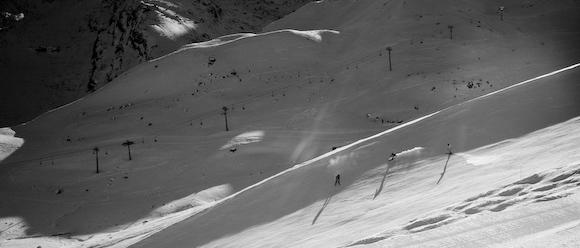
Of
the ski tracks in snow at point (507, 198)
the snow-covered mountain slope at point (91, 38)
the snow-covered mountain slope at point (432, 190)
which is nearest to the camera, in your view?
the snow-covered mountain slope at point (432, 190)

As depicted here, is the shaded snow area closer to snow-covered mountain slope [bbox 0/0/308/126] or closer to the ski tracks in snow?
the ski tracks in snow

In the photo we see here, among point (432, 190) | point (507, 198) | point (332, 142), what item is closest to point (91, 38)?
point (332, 142)

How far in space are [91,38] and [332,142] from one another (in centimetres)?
7502

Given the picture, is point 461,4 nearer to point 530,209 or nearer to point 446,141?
point 446,141

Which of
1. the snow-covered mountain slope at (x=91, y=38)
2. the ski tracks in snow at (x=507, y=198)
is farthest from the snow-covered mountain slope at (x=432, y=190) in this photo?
the snow-covered mountain slope at (x=91, y=38)

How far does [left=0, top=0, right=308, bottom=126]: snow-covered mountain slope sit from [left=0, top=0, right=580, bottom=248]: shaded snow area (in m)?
24.0

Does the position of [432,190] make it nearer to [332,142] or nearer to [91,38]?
[332,142]

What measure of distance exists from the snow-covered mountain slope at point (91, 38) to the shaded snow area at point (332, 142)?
24.0 metres

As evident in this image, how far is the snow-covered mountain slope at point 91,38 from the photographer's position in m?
85.0

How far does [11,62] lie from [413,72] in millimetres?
80088

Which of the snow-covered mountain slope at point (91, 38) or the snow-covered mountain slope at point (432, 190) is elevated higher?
the snow-covered mountain slope at point (91, 38)

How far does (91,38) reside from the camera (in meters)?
96.8

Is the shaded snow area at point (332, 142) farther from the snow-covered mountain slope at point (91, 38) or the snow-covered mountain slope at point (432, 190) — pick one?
the snow-covered mountain slope at point (91, 38)

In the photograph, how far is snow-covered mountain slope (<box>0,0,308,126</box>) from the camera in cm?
8500
